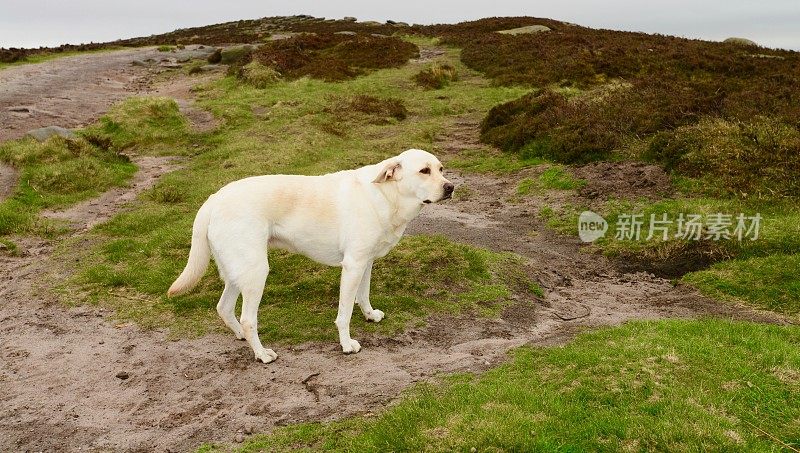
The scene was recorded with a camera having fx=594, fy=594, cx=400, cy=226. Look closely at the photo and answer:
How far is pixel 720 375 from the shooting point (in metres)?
6.39

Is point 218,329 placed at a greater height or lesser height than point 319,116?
lesser

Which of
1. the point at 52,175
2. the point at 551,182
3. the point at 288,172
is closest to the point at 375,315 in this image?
the point at 551,182

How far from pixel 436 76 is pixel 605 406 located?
93.9 ft

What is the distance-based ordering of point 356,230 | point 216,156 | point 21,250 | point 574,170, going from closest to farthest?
point 356,230
point 21,250
point 574,170
point 216,156

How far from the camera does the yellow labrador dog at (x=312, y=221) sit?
749cm

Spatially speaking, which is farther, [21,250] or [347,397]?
[21,250]

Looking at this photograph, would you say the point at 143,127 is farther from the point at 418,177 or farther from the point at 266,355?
the point at 418,177

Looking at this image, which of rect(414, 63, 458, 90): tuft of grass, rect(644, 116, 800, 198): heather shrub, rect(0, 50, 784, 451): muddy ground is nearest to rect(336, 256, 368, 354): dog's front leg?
rect(0, 50, 784, 451): muddy ground

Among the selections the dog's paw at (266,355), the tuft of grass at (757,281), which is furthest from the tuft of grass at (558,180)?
the dog's paw at (266,355)

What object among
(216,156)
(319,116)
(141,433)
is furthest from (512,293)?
(319,116)

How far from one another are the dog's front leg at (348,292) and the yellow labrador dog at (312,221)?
1 centimetres

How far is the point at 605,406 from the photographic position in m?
5.84

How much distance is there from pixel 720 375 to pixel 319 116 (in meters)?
21.6

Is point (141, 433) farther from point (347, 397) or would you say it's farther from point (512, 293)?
point (512, 293)
